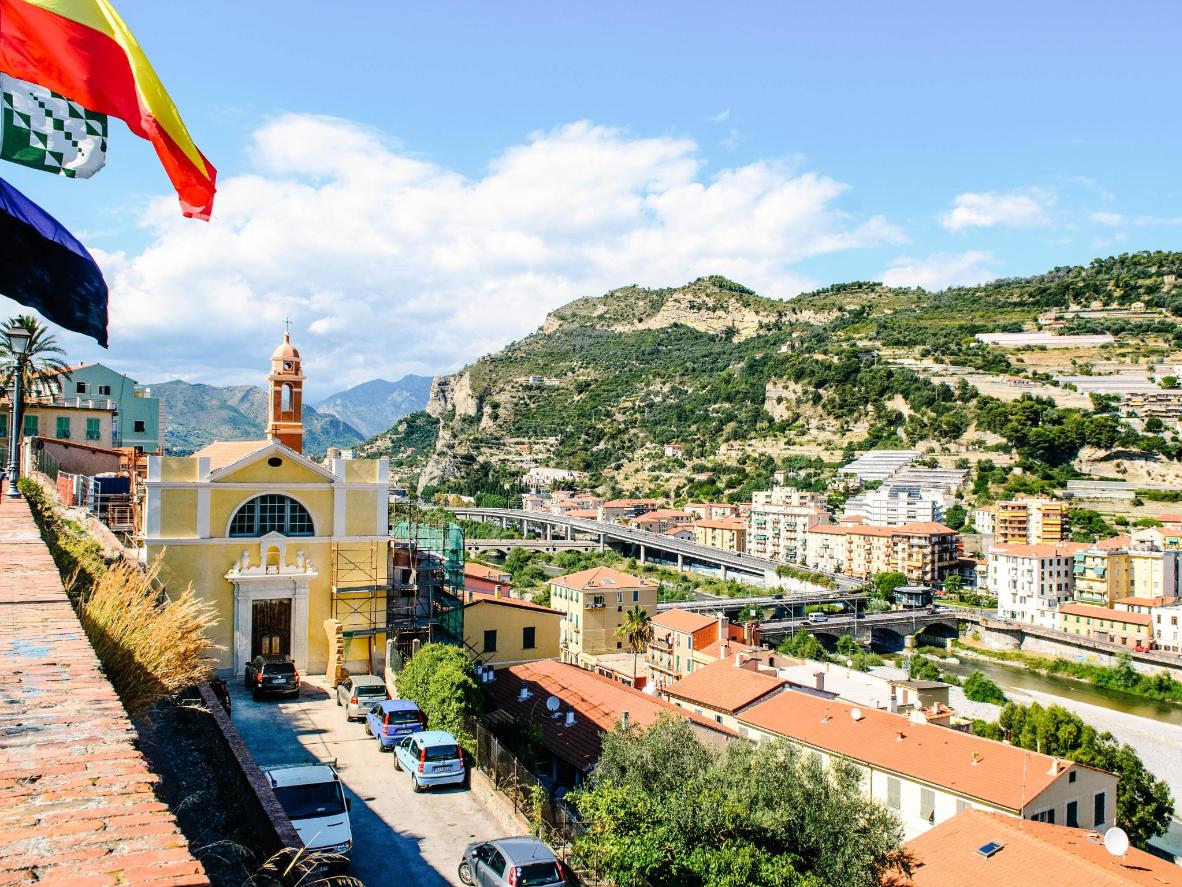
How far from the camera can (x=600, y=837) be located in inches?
427

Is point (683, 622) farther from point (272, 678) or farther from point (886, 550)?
point (886, 550)

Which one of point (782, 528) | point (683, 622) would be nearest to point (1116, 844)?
point (683, 622)

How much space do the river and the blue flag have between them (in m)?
35.2

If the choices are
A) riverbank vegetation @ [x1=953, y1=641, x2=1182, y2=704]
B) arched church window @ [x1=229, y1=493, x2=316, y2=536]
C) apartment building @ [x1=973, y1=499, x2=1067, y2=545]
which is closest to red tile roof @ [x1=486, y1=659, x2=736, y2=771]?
arched church window @ [x1=229, y1=493, x2=316, y2=536]

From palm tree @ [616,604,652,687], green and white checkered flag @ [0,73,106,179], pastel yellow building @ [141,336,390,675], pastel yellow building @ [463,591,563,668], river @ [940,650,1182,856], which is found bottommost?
river @ [940,650,1182,856]

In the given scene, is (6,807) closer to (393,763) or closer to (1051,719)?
(393,763)

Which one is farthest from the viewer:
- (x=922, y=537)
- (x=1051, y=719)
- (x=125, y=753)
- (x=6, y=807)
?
(x=922, y=537)

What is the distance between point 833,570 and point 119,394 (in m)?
71.9

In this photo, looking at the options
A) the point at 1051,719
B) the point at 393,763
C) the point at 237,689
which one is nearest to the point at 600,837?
the point at 393,763

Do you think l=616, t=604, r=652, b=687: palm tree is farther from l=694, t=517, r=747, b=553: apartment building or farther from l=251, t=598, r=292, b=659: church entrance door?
l=694, t=517, r=747, b=553: apartment building

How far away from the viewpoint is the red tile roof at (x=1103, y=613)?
206 ft

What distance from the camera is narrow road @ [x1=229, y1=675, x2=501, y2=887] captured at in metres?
11.0

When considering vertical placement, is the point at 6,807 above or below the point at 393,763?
above

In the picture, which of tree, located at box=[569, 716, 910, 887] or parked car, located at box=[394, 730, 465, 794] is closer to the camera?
tree, located at box=[569, 716, 910, 887]
